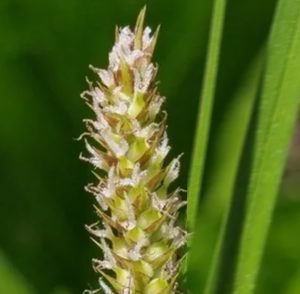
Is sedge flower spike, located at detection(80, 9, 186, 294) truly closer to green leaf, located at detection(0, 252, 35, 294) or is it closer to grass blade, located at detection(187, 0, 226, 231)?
grass blade, located at detection(187, 0, 226, 231)

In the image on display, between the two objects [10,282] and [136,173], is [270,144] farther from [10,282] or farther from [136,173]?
[10,282]

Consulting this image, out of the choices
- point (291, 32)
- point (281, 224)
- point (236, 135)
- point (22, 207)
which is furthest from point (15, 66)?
point (291, 32)

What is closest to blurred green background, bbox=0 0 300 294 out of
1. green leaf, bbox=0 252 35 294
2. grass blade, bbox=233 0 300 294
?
green leaf, bbox=0 252 35 294

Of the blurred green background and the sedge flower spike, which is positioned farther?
the blurred green background

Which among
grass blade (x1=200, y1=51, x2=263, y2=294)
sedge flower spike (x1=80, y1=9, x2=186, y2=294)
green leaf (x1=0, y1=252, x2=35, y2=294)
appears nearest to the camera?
sedge flower spike (x1=80, y1=9, x2=186, y2=294)

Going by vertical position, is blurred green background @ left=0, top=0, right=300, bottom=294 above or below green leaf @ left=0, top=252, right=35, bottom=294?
above

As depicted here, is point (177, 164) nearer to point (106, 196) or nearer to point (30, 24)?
point (106, 196)

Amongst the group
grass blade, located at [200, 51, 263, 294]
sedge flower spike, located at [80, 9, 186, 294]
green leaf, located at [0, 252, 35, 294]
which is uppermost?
grass blade, located at [200, 51, 263, 294]
